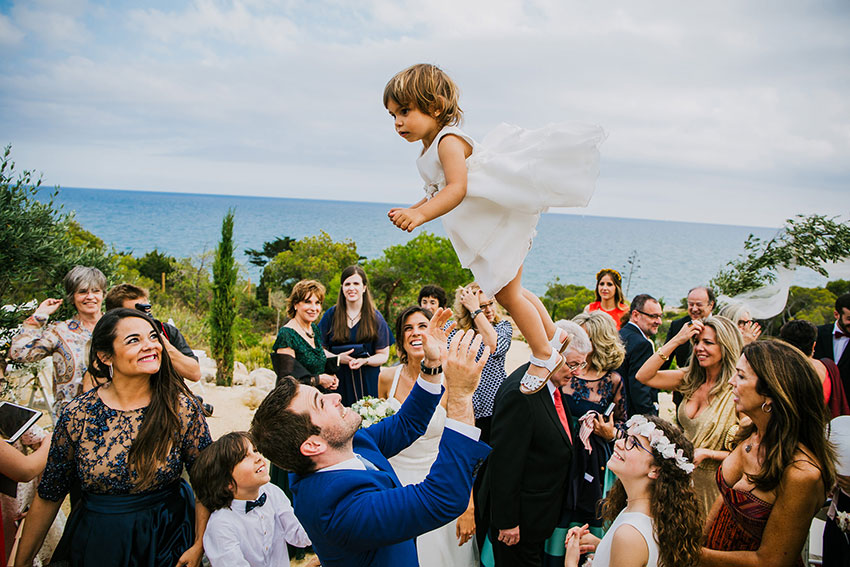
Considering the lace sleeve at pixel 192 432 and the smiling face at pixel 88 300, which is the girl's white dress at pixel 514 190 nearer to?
the lace sleeve at pixel 192 432

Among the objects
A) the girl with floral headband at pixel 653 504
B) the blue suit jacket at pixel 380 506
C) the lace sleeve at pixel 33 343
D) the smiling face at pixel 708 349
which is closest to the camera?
the blue suit jacket at pixel 380 506

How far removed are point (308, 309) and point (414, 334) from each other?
127 cm

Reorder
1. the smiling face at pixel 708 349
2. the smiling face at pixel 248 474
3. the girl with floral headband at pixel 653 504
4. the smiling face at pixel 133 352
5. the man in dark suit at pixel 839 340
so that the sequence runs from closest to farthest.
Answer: the girl with floral headband at pixel 653 504
the smiling face at pixel 133 352
the smiling face at pixel 248 474
the smiling face at pixel 708 349
the man in dark suit at pixel 839 340

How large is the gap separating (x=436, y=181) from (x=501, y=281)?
0.60 metres

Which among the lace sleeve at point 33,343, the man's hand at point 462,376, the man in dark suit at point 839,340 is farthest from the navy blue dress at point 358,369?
the man in dark suit at point 839,340

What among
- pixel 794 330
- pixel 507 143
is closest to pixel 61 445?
pixel 507 143

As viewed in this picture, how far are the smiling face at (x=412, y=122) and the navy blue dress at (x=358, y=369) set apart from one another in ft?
9.79

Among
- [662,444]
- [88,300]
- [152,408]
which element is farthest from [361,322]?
[662,444]

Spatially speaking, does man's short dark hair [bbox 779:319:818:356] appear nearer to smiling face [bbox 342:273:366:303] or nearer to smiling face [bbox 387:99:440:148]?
smiling face [bbox 387:99:440:148]

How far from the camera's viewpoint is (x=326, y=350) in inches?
200

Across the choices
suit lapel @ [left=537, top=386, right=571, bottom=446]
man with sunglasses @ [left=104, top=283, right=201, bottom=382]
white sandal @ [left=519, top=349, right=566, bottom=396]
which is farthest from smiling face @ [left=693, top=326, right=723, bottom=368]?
man with sunglasses @ [left=104, top=283, right=201, bottom=382]

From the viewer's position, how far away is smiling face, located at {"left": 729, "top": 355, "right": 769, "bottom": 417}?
2307mm

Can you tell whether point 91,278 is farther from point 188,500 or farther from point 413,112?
point 413,112

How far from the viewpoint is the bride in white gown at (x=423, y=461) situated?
130 inches
